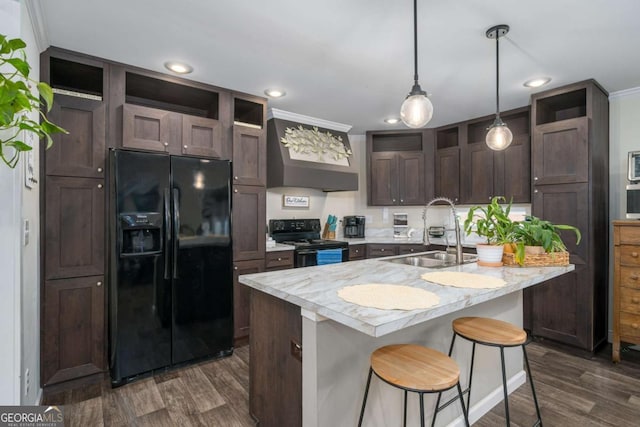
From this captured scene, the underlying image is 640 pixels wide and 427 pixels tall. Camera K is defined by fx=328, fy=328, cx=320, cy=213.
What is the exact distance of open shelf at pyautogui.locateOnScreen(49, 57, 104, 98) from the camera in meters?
2.47

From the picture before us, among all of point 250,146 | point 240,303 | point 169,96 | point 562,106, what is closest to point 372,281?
point 240,303

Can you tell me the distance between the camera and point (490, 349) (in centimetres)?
209

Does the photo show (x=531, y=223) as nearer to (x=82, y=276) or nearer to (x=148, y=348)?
(x=148, y=348)

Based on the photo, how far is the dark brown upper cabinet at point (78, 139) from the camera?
91.2 inches

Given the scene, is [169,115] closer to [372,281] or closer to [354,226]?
[372,281]

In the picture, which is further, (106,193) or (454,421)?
(106,193)

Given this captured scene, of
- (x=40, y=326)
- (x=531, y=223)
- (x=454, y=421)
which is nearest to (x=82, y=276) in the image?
(x=40, y=326)

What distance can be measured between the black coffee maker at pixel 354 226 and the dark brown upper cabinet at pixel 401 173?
29cm

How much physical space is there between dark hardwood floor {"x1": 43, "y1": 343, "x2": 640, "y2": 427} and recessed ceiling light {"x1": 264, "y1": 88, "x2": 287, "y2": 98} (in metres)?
2.46

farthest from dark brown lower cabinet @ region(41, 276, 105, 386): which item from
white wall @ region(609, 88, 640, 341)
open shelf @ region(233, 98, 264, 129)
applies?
white wall @ region(609, 88, 640, 341)

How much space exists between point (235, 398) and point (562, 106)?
403 centimetres

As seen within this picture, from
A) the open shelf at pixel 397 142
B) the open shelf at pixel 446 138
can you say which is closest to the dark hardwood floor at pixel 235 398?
the open shelf at pixel 446 138

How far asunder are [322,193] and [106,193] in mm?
2625

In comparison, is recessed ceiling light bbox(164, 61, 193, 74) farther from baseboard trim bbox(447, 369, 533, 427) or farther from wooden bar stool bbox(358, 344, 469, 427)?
baseboard trim bbox(447, 369, 533, 427)
